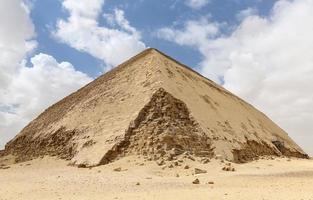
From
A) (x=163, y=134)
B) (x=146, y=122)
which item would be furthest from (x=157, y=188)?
(x=146, y=122)

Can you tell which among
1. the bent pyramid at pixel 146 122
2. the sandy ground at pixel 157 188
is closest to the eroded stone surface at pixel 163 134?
the bent pyramid at pixel 146 122

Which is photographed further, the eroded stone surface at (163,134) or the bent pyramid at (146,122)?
the bent pyramid at (146,122)

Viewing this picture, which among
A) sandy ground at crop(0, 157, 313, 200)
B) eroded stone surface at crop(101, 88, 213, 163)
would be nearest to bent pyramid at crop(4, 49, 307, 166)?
eroded stone surface at crop(101, 88, 213, 163)

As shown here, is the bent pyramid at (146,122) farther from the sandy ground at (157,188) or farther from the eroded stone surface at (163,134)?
the sandy ground at (157,188)

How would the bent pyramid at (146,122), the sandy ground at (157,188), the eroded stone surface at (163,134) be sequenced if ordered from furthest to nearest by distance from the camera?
the bent pyramid at (146,122) → the eroded stone surface at (163,134) → the sandy ground at (157,188)

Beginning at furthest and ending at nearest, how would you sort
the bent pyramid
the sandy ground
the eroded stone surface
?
1. the bent pyramid
2. the eroded stone surface
3. the sandy ground

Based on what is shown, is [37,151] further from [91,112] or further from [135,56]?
[135,56]

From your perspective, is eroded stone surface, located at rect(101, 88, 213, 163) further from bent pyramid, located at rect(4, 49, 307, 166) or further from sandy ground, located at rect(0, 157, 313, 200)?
sandy ground, located at rect(0, 157, 313, 200)

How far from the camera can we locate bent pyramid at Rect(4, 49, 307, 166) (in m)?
21.8

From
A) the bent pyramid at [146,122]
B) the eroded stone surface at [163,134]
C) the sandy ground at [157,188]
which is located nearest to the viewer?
the sandy ground at [157,188]

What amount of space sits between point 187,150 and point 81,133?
23.4 ft

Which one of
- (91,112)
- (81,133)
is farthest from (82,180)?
(91,112)

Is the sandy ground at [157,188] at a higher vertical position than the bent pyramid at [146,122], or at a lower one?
lower

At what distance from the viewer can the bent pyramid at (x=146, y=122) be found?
2181 cm
